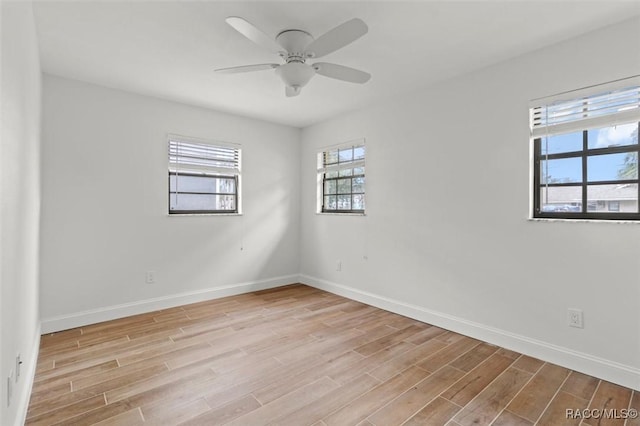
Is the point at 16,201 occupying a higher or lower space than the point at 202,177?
lower

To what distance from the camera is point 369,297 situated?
4.01 m

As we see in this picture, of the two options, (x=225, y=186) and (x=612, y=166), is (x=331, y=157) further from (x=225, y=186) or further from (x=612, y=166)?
(x=612, y=166)

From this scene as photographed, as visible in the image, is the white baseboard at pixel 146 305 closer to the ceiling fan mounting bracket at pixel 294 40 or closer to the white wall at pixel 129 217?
the white wall at pixel 129 217

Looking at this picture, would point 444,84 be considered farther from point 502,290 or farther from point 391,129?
point 502,290

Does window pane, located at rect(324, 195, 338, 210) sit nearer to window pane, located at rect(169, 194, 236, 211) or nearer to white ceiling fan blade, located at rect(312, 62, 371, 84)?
window pane, located at rect(169, 194, 236, 211)

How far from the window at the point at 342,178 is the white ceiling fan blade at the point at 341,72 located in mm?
1719

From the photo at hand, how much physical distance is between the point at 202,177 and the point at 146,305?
1.67 metres

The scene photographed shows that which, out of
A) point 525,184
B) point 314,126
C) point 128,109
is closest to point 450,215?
point 525,184

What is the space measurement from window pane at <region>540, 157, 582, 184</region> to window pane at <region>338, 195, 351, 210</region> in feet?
7.60

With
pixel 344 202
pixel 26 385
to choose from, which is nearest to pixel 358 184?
pixel 344 202

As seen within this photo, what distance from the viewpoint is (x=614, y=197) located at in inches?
91.2

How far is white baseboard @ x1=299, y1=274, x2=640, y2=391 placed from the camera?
2.22 m

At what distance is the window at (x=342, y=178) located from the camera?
14.1 ft

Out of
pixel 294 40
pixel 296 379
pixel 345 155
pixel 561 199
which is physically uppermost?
pixel 294 40
